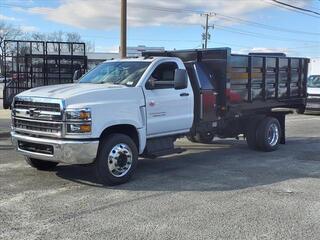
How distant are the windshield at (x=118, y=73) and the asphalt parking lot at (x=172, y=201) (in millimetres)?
1665

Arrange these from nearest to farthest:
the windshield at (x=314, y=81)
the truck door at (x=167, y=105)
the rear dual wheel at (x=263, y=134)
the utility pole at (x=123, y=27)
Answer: the truck door at (x=167, y=105), the rear dual wheel at (x=263, y=134), the utility pole at (x=123, y=27), the windshield at (x=314, y=81)

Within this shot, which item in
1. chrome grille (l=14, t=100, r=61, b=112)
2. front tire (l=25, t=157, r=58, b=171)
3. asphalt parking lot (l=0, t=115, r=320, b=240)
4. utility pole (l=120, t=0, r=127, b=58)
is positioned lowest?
asphalt parking lot (l=0, t=115, r=320, b=240)

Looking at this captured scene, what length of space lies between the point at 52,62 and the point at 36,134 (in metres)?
11.8

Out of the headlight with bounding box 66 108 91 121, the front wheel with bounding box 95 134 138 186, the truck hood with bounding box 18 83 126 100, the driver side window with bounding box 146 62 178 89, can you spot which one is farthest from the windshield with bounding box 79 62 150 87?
the headlight with bounding box 66 108 91 121

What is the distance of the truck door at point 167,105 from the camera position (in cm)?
870

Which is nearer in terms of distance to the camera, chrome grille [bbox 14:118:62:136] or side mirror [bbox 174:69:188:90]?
chrome grille [bbox 14:118:62:136]

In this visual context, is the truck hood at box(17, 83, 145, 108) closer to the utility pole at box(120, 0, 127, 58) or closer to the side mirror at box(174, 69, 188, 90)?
the side mirror at box(174, 69, 188, 90)

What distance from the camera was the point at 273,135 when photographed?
1205 centimetres

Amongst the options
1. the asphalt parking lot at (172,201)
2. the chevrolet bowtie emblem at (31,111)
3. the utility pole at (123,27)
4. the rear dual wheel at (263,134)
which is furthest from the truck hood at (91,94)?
the utility pole at (123,27)

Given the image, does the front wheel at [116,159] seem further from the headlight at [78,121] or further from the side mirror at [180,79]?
the side mirror at [180,79]

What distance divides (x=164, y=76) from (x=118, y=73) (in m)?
0.84

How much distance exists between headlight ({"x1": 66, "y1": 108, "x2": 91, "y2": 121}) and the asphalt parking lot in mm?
1107

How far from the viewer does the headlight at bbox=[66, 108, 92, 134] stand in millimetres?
7500

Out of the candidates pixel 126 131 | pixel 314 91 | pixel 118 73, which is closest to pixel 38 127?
pixel 126 131
